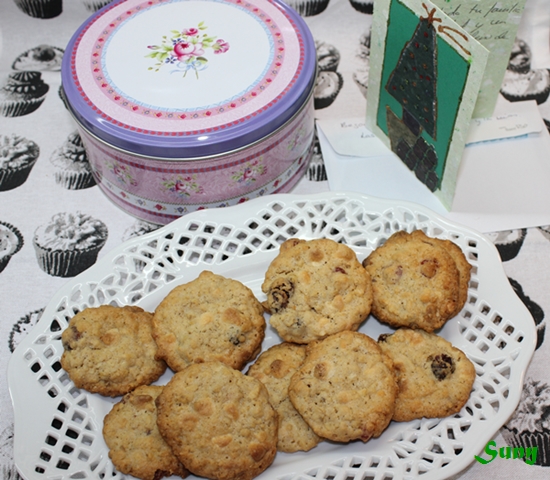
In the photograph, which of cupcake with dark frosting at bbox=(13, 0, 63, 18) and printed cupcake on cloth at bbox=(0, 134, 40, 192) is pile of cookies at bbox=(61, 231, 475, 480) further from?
cupcake with dark frosting at bbox=(13, 0, 63, 18)

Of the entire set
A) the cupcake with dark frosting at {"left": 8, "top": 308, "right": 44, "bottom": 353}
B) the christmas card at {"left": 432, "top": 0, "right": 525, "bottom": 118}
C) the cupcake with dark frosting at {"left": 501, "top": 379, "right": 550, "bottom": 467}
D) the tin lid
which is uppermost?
the christmas card at {"left": 432, "top": 0, "right": 525, "bottom": 118}

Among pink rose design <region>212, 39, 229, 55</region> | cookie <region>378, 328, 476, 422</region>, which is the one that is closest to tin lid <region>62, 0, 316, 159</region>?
pink rose design <region>212, 39, 229, 55</region>

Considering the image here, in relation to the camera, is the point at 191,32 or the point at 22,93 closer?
the point at 191,32

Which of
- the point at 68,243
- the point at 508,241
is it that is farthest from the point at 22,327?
the point at 508,241

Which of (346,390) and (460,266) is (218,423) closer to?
(346,390)

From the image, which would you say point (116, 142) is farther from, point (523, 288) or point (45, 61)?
point (523, 288)

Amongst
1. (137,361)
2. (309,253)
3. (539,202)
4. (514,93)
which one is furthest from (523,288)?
(137,361)

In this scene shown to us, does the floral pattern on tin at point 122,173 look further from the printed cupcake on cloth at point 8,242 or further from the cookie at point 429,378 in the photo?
the cookie at point 429,378
